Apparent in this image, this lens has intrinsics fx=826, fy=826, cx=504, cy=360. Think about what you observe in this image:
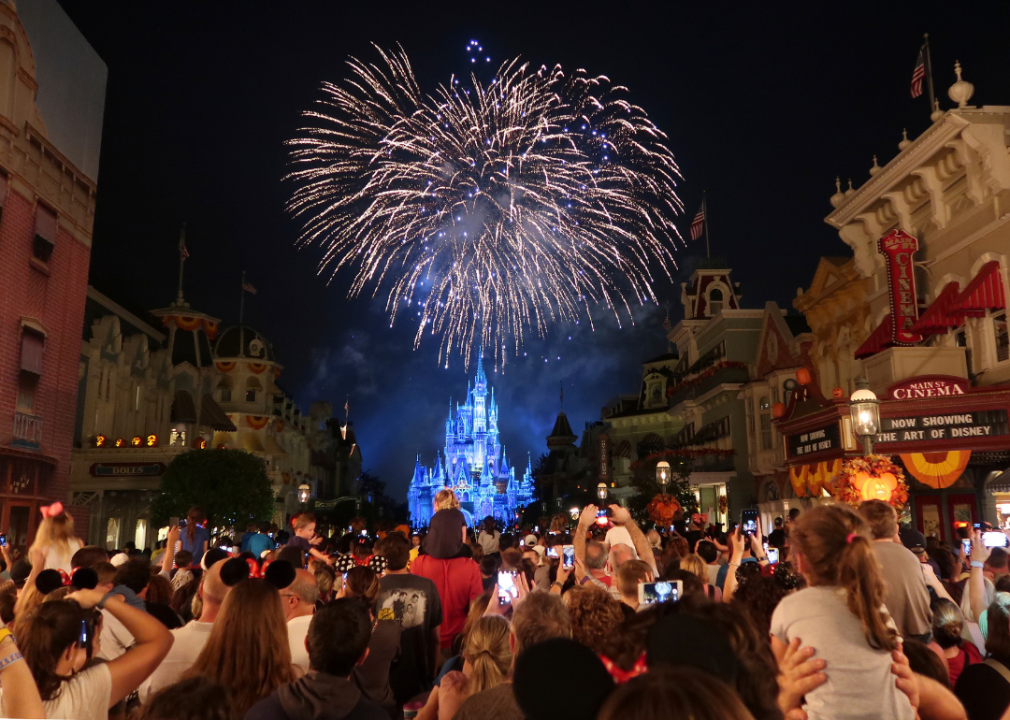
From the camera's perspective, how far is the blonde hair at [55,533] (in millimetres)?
8980

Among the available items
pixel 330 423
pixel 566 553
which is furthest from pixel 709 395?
pixel 330 423

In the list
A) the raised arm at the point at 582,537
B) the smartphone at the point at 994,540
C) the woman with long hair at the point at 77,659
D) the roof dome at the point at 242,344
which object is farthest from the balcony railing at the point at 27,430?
the roof dome at the point at 242,344

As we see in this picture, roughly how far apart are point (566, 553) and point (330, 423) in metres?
83.6

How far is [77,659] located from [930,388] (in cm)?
2130

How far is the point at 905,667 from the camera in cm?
387

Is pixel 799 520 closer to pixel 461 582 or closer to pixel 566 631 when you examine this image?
pixel 566 631

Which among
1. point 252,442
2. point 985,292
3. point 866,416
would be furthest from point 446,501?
point 252,442

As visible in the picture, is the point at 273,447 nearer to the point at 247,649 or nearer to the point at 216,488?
the point at 216,488

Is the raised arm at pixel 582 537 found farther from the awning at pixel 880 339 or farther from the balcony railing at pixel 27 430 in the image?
the balcony railing at pixel 27 430

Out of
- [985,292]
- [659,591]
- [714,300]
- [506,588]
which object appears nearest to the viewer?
[659,591]

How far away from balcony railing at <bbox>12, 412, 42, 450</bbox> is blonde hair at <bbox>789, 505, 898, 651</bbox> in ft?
78.2

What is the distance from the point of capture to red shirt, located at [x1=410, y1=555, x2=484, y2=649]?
8.19 meters

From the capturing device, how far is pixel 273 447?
56.8m

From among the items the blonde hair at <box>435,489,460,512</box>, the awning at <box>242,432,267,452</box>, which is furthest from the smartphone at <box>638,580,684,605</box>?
the awning at <box>242,432,267,452</box>
